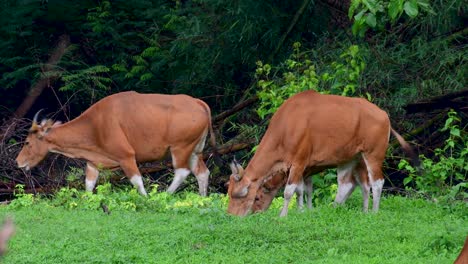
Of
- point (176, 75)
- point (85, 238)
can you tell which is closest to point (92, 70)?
point (176, 75)

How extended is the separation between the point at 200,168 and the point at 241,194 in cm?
329

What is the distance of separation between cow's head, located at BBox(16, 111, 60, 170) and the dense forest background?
33 centimetres

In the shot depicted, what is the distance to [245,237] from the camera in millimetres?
8180

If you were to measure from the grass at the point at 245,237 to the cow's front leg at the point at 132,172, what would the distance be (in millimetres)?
3171

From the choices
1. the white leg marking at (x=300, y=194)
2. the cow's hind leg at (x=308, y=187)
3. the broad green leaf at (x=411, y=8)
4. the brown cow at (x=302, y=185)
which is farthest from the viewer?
the cow's hind leg at (x=308, y=187)

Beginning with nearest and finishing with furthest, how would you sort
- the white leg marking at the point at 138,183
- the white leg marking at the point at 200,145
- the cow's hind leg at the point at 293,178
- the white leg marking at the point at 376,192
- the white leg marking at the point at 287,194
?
the white leg marking at the point at 287,194, the white leg marking at the point at 376,192, the cow's hind leg at the point at 293,178, the white leg marking at the point at 138,183, the white leg marking at the point at 200,145

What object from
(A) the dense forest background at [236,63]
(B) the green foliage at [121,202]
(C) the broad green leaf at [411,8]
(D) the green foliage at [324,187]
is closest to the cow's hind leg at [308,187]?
(D) the green foliage at [324,187]

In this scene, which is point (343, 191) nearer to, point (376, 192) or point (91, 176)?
point (376, 192)

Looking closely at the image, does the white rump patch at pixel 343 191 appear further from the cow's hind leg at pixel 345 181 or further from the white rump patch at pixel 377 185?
the white rump patch at pixel 377 185

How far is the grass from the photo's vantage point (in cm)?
751

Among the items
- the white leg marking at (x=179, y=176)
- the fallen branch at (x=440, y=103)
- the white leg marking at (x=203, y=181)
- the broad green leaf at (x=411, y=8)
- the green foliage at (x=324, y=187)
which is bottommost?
Result: the white leg marking at (x=203, y=181)

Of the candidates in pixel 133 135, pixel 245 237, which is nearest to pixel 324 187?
pixel 133 135

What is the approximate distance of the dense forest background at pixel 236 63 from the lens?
46.1ft

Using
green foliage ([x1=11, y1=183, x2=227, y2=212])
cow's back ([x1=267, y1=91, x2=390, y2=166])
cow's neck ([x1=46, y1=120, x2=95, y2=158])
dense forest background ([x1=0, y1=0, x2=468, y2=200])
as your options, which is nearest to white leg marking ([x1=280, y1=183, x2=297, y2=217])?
cow's back ([x1=267, y1=91, x2=390, y2=166])
